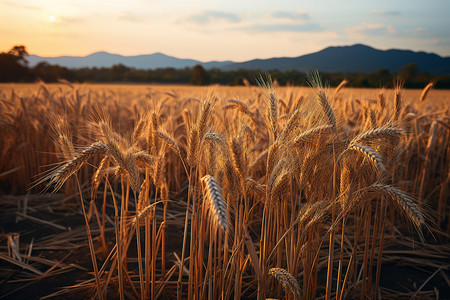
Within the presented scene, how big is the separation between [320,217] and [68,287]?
5.68 ft

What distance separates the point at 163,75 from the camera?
159 feet

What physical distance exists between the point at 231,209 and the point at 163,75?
4943 cm

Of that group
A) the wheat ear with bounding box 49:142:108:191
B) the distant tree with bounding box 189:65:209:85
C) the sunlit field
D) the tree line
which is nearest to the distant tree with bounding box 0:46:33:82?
the tree line

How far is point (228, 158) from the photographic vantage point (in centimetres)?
127

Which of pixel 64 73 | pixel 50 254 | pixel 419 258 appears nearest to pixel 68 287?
pixel 50 254

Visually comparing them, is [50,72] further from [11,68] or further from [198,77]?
[198,77]

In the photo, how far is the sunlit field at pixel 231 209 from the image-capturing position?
1283 millimetres

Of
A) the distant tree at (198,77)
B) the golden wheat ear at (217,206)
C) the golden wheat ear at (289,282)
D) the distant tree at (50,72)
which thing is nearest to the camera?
the golden wheat ear at (217,206)

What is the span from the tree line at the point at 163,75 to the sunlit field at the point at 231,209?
46.9 feet

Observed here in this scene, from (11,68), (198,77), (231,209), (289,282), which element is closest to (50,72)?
(11,68)

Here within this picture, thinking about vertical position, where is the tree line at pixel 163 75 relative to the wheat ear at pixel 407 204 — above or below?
above

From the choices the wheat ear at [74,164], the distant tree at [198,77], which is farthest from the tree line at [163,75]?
the wheat ear at [74,164]

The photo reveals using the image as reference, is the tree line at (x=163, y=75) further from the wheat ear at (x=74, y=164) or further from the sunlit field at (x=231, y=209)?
the wheat ear at (x=74, y=164)

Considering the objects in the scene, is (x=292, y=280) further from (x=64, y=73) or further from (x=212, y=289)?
(x=64, y=73)
